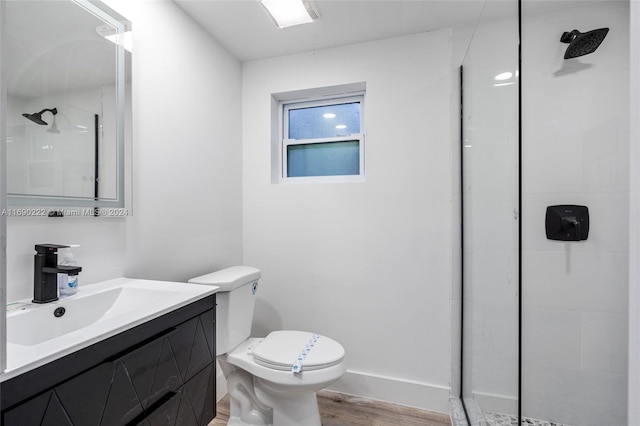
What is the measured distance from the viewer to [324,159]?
2125mm

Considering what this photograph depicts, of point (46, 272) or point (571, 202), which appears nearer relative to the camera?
point (46, 272)

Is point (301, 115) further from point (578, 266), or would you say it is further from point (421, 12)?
point (578, 266)

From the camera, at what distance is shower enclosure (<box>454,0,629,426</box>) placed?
41.1 inches

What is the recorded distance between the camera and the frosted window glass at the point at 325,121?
6.84 ft

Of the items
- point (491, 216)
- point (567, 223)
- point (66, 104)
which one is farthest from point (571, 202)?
point (66, 104)

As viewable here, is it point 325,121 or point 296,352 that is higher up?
point 325,121

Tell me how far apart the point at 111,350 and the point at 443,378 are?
1719mm

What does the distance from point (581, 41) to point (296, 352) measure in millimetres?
1728

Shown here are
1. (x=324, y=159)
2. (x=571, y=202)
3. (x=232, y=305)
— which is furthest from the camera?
(x=324, y=159)

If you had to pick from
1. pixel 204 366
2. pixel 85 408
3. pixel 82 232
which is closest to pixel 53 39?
pixel 82 232

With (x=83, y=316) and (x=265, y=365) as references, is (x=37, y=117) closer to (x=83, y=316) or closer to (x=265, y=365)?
(x=83, y=316)

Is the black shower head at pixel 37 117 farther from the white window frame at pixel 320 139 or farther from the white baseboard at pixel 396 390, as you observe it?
the white baseboard at pixel 396 390

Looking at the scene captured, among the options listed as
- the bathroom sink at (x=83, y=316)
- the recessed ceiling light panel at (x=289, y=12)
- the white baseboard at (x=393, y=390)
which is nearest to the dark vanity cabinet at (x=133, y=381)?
the bathroom sink at (x=83, y=316)

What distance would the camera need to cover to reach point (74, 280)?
1.05m
